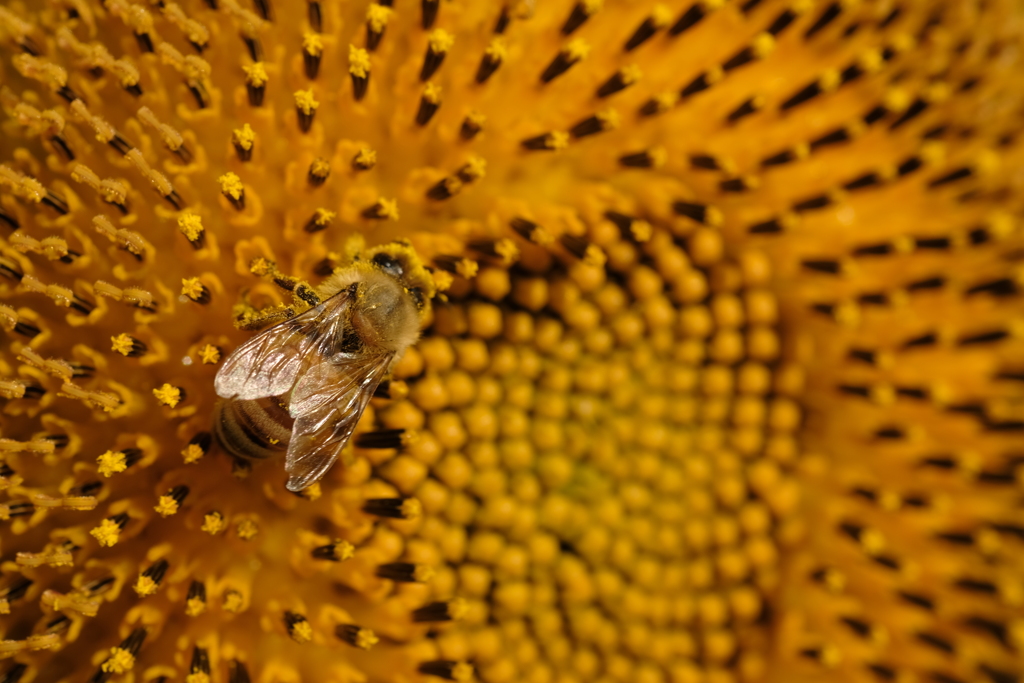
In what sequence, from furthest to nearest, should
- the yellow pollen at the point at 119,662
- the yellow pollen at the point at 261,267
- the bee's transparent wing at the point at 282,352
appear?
the yellow pollen at the point at 261,267 → the yellow pollen at the point at 119,662 → the bee's transparent wing at the point at 282,352

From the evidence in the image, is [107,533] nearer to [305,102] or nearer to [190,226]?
[190,226]

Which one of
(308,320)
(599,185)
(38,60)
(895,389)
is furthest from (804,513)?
(38,60)

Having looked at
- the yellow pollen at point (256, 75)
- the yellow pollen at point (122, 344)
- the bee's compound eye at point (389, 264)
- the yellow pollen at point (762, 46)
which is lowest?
the yellow pollen at point (122, 344)

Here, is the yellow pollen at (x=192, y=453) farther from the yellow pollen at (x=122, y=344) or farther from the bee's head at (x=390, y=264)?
the bee's head at (x=390, y=264)

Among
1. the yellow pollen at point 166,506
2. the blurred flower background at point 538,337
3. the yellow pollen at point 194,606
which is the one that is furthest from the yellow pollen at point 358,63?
the yellow pollen at point 194,606

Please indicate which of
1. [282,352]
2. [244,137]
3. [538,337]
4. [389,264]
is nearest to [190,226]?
[244,137]

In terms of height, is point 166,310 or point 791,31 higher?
point 791,31

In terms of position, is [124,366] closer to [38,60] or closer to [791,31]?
[38,60]

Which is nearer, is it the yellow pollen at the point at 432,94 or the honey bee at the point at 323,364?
the honey bee at the point at 323,364
